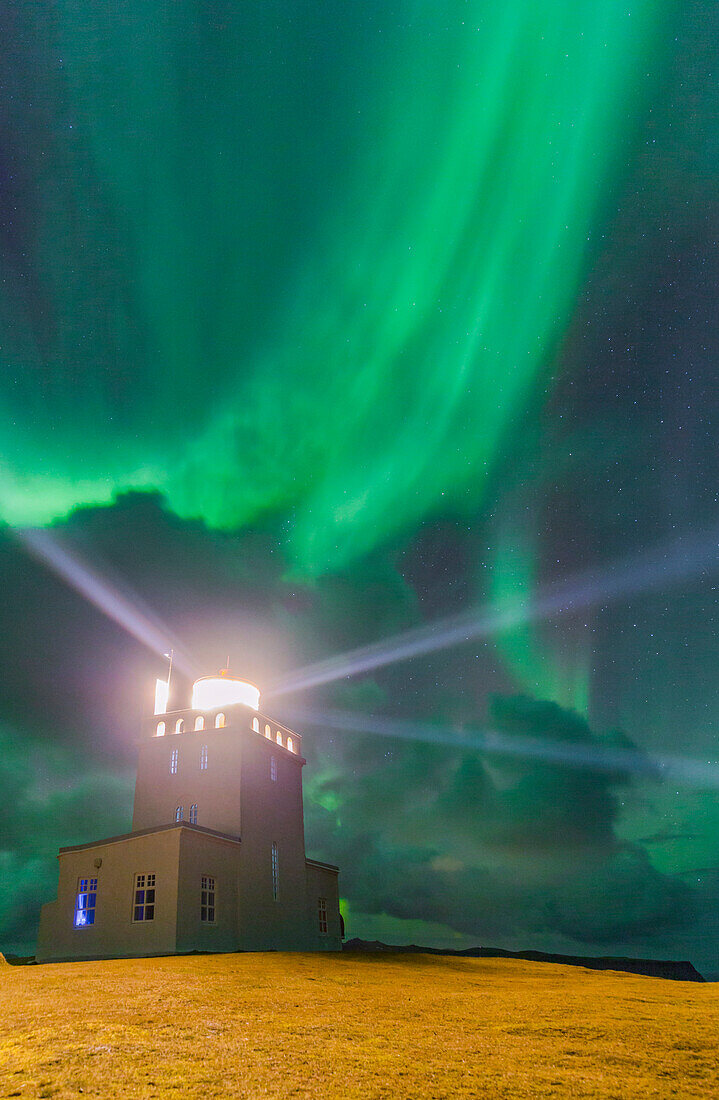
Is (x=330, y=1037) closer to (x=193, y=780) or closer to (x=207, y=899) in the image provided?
(x=207, y=899)

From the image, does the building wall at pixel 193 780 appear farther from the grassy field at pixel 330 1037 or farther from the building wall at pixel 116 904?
the grassy field at pixel 330 1037

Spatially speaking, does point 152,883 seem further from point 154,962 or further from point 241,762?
point 241,762

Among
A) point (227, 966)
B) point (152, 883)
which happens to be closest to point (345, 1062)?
point (227, 966)

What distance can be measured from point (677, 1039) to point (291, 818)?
31239 millimetres

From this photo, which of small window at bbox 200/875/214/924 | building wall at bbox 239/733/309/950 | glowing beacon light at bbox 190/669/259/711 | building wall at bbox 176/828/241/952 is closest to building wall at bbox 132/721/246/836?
building wall at bbox 239/733/309/950

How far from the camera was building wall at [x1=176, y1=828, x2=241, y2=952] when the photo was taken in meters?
31.9

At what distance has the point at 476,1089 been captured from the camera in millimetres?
12016

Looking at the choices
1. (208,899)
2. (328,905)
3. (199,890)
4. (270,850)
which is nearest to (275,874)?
(270,850)

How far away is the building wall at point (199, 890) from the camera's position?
105 ft

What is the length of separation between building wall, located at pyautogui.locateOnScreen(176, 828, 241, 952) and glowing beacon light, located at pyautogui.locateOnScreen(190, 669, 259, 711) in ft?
33.8

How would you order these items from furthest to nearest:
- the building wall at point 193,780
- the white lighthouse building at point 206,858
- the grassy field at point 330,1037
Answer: the building wall at point 193,780 → the white lighthouse building at point 206,858 → the grassy field at point 330,1037

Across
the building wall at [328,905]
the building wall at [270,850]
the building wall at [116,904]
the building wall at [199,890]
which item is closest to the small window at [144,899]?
the building wall at [116,904]

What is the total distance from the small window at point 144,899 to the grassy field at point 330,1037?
7.28 metres

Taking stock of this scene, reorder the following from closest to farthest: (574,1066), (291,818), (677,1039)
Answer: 1. (574,1066)
2. (677,1039)
3. (291,818)
